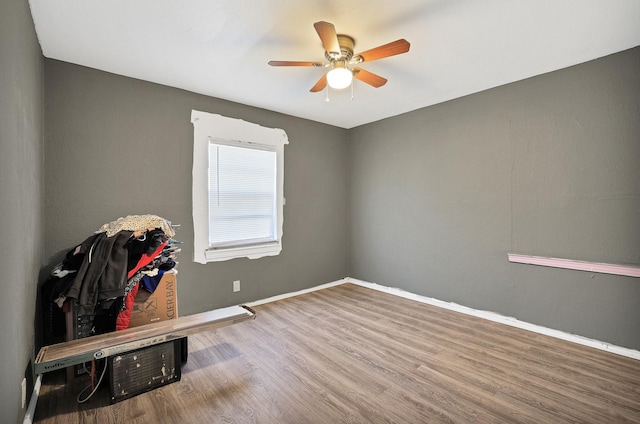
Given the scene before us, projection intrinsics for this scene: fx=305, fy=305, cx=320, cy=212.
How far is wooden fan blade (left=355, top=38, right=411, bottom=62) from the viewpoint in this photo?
1954 millimetres

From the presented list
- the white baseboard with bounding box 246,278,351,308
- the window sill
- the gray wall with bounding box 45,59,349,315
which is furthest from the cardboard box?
the white baseboard with bounding box 246,278,351,308

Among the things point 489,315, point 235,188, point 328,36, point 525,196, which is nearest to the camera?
point 328,36

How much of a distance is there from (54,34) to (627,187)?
4.66m

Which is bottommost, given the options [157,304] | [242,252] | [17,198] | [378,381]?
[378,381]

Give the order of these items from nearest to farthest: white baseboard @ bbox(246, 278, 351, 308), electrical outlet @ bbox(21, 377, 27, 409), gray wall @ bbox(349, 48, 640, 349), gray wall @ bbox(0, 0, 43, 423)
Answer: gray wall @ bbox(0, 0, 43, 423)
electrical outlet @ bbox(21, 377, 27, 409)
gray wall @ bbox(349, 48, 640, 349)
white baseboard @ bbox(246, 278, 351, 308)

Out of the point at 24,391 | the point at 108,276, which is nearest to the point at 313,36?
the point at 108,276

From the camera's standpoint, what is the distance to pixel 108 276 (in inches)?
81.4

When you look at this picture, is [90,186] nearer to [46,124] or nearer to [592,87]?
[46,124]

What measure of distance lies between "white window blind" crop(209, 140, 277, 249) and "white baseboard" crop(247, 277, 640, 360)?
0.91m

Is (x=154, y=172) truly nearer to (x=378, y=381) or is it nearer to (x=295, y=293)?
(x=295, y=293)

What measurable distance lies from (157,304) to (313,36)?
7.82 feet

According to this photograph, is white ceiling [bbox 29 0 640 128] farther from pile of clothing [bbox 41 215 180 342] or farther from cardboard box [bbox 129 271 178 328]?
cardboard box [bbox 129 271 178 328]

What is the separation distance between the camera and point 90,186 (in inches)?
109

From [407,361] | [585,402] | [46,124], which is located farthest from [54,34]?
[585,402]
